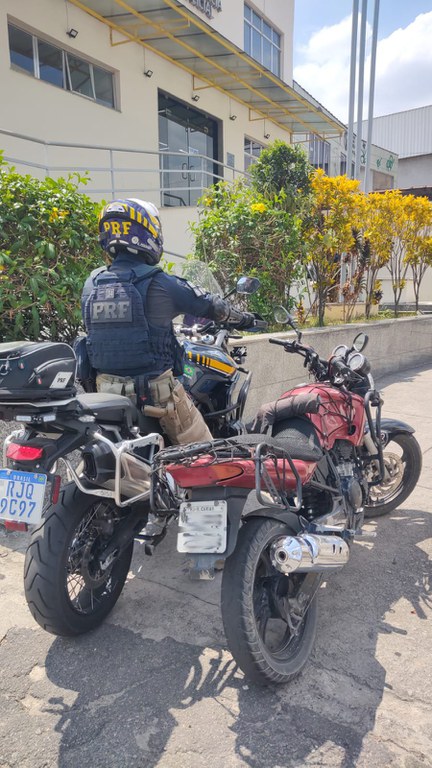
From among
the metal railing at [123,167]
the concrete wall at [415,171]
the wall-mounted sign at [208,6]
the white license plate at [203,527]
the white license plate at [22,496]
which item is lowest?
the white license plate at [203,527]

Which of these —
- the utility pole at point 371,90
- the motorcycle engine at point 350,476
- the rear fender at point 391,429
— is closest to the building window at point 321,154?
the utility pole at point 371,90

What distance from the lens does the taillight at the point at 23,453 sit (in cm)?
207

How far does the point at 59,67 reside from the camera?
9812 mm

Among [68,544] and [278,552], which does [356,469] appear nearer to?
[278,552]

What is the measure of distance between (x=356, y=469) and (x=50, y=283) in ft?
8.32

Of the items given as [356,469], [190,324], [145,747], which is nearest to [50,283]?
[190,324]

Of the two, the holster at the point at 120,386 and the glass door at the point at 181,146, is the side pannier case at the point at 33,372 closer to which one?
the holster at the point at 120,386

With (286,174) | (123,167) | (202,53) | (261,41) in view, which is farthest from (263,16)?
(286,174)

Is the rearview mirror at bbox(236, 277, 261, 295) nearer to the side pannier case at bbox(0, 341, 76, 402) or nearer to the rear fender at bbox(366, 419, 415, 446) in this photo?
the rear fender at bbox(366, 419, 415, 446)

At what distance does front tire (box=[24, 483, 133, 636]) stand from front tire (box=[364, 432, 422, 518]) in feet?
6.03

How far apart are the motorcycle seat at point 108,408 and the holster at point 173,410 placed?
12.0 inches

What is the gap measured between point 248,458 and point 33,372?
34.2 inches

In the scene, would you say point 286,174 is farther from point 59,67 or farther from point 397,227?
point 59,67

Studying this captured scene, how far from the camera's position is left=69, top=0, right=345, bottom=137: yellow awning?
389 inches
